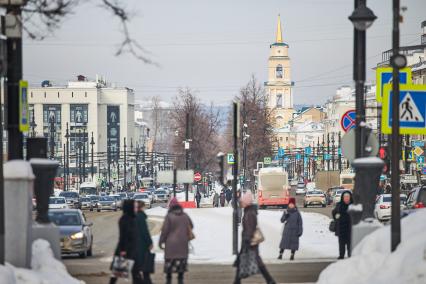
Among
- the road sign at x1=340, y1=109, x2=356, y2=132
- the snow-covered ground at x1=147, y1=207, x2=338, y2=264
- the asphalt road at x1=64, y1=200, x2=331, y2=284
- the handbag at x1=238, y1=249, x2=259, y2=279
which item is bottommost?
the snow-covered ground at x1=147, y1=207, x2=338, y2=264

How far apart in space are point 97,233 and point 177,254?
34229mm

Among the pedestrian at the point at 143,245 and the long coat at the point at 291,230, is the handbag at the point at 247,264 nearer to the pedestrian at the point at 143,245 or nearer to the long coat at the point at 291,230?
the pedestrian at the point at 143,245

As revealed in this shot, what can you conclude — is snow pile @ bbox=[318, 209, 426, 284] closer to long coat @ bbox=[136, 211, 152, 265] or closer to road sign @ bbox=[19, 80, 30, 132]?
long coat @ bbox=[136, 211, 152, 265]

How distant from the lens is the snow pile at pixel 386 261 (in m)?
17.4

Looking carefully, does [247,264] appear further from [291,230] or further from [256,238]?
[291,230]

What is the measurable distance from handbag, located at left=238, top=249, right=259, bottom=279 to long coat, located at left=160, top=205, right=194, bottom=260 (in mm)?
982

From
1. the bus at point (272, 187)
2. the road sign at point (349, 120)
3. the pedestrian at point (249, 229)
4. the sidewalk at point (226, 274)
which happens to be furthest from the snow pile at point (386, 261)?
the bus at point (272, 187)

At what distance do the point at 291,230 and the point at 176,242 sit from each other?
11933 millimetres

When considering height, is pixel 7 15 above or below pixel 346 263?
above

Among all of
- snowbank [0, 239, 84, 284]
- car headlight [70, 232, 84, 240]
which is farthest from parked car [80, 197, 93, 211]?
snowbank [0, 239, 84, 284]

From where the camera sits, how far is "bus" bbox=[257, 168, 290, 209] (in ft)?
284

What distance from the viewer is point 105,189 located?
170m

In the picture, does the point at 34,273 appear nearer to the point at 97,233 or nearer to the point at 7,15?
the point at 7,15

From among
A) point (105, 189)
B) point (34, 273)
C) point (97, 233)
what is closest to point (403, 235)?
point (34, 273)
